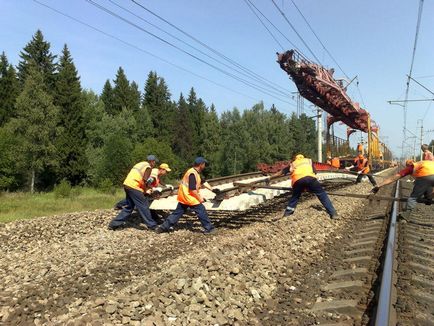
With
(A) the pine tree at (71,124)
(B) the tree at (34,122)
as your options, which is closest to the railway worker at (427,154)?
(B) the tree at (34,122)

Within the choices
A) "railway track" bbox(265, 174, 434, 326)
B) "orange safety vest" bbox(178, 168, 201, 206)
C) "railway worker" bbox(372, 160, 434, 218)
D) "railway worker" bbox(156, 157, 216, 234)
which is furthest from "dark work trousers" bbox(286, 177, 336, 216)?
"orange safety vest" bbox(178, 168, 201, 206)

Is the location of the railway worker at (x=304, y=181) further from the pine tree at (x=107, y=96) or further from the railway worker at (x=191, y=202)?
the pine tree at (x=107, y=96)

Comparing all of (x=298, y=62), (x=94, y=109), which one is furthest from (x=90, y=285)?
(x=94, y=109)

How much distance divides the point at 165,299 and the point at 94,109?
5250 centimetres

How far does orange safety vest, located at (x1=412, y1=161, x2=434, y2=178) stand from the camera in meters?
9.16

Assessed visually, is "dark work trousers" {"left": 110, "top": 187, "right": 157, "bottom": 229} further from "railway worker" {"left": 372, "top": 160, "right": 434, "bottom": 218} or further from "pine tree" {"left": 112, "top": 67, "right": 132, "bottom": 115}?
"pine tree" {"left": 112, "top": 67, "right": 132, "bottom": 115}

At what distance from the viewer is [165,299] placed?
4.05 m

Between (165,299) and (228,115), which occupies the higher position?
(228,115)

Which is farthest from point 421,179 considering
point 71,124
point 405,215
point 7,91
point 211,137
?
point 211,137

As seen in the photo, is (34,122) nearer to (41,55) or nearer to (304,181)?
(41,55)

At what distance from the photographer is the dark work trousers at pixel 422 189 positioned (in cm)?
912

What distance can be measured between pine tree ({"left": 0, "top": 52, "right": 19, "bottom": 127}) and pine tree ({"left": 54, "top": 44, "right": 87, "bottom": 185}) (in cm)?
541

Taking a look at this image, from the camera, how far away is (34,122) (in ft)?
131

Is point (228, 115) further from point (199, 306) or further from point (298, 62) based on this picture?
point (199, 306)
